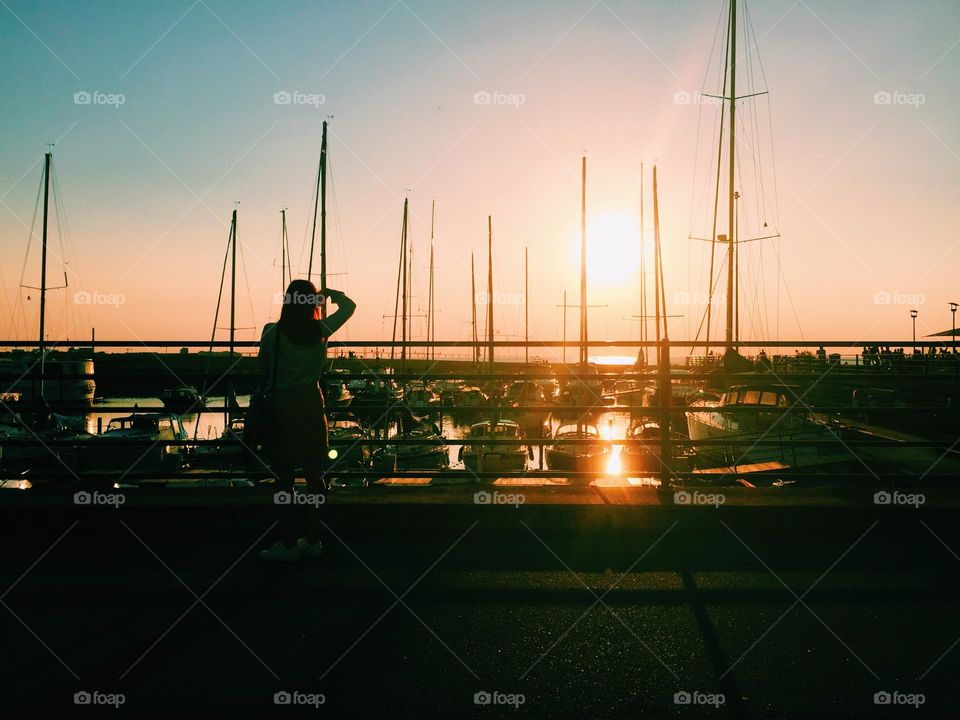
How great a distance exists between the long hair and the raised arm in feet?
0.50

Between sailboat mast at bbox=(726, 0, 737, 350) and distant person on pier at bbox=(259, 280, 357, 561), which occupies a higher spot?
sailboat mast at bbox=(726, 0, 737, 350)

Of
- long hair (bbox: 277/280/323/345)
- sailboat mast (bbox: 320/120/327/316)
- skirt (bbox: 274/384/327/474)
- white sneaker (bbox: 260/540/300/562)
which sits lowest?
white sneaker (bbox: 260/540/300/562)

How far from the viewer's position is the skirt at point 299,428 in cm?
487

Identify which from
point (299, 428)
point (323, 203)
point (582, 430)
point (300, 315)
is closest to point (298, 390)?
point (299, 428)

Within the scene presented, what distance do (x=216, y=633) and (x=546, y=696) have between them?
182cm

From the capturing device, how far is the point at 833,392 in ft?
84.6

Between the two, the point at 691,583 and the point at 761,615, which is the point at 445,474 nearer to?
the point at 691,583

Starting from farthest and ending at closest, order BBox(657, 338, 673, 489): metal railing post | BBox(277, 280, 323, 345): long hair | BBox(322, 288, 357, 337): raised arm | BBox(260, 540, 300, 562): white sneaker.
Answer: BBox(657, 338, 673, 489): metal railing post → BBox(322, 288, 357, 337): raised arm → BBox(277, 280, 323, 345): long hair → BBox(260, 540, 300, 562): white sneaker

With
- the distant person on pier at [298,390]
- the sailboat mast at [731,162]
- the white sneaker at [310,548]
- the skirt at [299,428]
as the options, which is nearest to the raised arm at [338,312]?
the distant person on pier at [298,390]

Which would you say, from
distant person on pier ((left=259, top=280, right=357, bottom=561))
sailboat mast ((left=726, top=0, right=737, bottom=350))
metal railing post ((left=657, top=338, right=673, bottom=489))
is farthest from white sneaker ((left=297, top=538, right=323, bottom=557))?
sailboat mast ((left=726, top=0, right=737, bottom=350))

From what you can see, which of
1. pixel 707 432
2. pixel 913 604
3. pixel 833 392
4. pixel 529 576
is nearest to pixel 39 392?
pixel 529 576

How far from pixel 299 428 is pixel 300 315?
0.85m

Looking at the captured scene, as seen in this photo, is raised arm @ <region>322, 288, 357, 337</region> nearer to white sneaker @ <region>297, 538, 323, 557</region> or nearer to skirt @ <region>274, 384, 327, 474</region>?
skirt @ <region>274, 384, 327, 474</region>

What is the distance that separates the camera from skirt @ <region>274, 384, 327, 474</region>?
4867mm
